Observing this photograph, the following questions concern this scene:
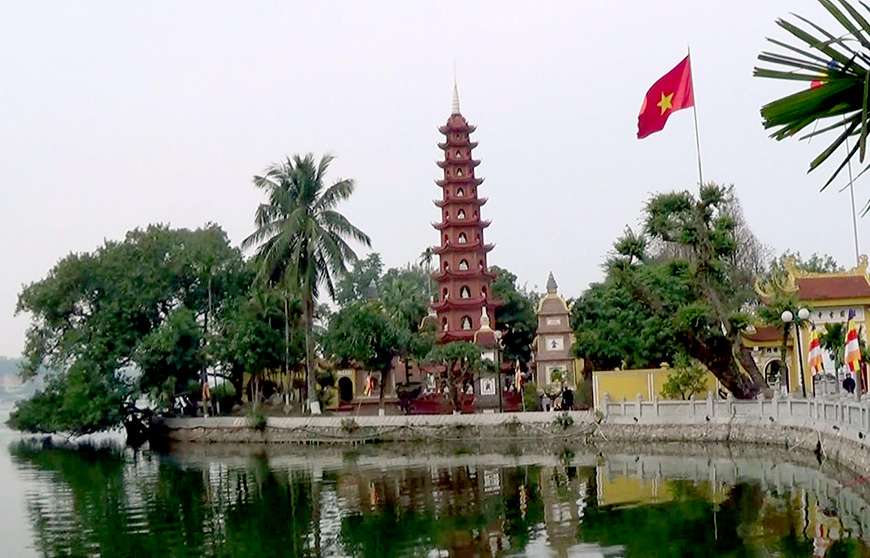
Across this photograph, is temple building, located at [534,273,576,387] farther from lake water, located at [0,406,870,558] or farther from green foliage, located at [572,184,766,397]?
lake water, located at [0,406,870,558]

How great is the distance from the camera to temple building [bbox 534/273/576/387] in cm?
4466

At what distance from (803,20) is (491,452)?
1149 inches

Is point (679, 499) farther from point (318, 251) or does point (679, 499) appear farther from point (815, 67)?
point (318, 251)

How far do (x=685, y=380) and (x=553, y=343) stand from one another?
36.5 ft

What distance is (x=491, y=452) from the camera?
32.8m

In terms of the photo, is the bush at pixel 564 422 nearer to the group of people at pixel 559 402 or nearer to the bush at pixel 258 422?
the group of people at pixel 559 402

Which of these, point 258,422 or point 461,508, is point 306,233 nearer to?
point 258,422

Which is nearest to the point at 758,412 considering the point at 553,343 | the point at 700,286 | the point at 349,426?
the point at 700,286

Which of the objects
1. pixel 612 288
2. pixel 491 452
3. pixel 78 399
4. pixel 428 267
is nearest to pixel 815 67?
pixel 491 452

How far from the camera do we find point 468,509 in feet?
68.1

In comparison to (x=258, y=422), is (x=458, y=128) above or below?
above

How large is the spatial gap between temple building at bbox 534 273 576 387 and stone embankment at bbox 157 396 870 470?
8.63 meters

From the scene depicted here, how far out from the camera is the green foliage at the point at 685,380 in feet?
113

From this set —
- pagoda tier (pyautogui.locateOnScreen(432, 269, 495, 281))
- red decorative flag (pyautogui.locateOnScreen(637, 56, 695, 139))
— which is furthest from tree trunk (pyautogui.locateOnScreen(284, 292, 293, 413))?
red decorative flag (pyautogui.locateOnScreen(637, 56, 695, 139))
